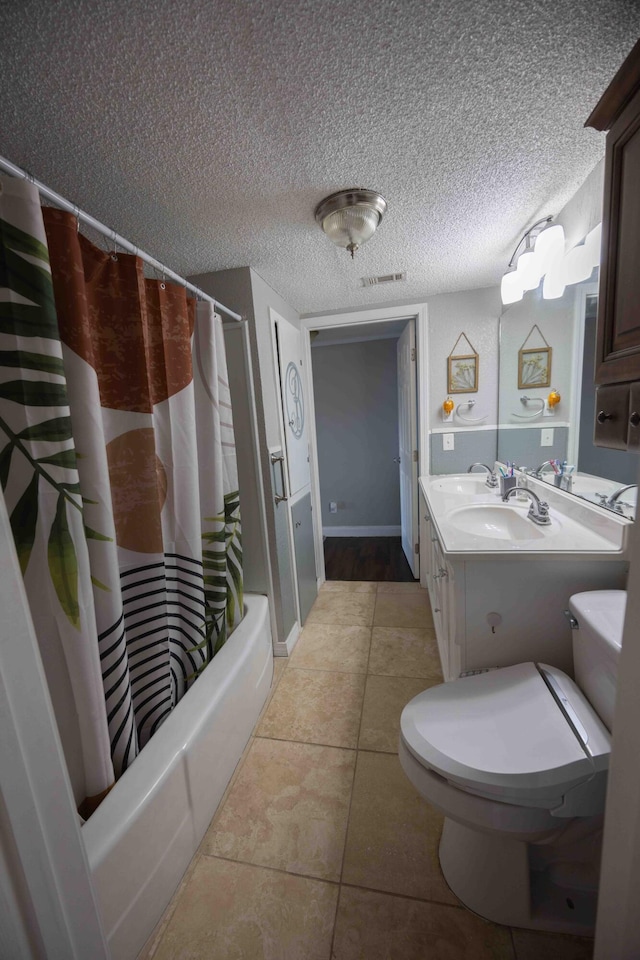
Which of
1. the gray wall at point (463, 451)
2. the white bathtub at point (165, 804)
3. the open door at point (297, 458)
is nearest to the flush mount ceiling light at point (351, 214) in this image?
the open door at point (297, 458)

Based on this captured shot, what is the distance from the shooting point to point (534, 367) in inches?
72.4

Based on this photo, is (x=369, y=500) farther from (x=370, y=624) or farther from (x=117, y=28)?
(x=117, y=28)

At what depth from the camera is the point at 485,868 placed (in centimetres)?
92

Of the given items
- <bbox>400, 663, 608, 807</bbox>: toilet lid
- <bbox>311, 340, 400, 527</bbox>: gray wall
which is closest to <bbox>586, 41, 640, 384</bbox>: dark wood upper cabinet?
<bbox>400, 663, 608, 807</bbox>: toilet lid

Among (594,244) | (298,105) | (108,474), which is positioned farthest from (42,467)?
(594,244)

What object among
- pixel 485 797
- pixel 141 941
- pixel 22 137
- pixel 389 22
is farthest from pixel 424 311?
pixel 141 941

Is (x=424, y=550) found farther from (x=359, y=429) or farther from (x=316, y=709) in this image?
(x=359, y=429)

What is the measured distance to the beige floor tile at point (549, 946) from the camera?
2.81 ft

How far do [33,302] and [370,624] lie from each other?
2.24 metres

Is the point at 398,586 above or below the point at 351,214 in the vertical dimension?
below

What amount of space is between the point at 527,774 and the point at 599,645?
367 millimetres

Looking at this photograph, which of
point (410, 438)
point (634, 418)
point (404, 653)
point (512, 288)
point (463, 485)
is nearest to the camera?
point (634, 418)

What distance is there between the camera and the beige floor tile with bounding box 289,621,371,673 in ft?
6.23

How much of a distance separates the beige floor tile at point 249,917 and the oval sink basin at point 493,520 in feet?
4.31
